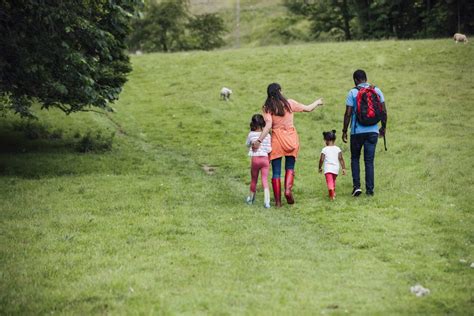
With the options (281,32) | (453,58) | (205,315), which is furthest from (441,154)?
(281,32)

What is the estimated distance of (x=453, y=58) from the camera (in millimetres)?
36031

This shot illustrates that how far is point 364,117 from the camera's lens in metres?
15.0

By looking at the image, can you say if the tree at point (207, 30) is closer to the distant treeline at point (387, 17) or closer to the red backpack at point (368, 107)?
the distant treeline at point (387, 17)

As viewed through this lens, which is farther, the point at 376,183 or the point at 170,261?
the point at 376,183

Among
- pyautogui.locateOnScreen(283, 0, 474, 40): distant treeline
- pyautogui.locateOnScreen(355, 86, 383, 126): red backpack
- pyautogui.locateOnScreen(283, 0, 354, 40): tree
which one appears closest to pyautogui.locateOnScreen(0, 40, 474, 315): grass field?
pyautogui.locateOnScreen(355, 86, 383, 126): red backpack

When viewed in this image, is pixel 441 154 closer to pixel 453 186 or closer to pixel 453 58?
pixel 453 186

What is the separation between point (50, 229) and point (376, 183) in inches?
365

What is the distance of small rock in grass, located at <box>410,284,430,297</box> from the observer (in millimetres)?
8984

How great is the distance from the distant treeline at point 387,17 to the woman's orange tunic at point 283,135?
4483 cm

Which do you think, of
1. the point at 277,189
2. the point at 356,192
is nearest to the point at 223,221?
the point at 277,189

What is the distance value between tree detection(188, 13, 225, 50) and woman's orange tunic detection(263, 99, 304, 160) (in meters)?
68.8

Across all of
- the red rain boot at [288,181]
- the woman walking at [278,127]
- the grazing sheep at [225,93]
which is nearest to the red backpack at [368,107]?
the woman walking at [278,127]

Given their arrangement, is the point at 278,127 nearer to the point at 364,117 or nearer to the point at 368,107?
the point at 364,117

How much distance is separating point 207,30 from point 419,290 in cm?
7719
